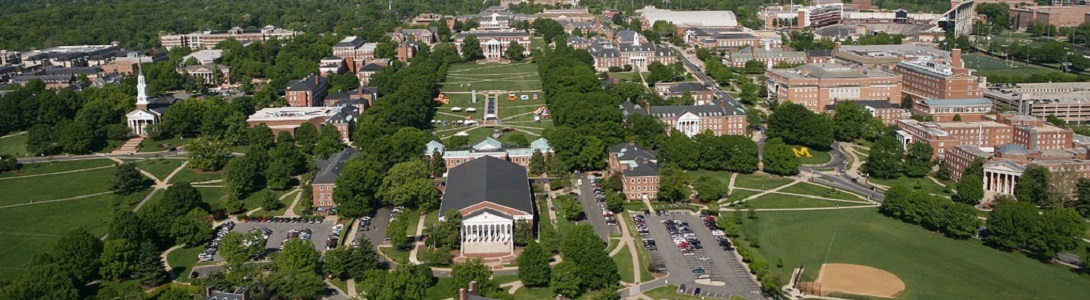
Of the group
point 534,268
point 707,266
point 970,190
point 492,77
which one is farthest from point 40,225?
point 492,77

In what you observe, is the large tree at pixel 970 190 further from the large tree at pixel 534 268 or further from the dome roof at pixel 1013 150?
the large tree at pixel 534 268

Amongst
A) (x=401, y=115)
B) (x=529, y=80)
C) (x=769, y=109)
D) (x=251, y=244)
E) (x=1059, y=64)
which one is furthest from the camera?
(x=1059, y=64)

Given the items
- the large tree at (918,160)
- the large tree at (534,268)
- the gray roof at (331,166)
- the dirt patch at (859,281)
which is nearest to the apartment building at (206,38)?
the gray roof at (331,166)

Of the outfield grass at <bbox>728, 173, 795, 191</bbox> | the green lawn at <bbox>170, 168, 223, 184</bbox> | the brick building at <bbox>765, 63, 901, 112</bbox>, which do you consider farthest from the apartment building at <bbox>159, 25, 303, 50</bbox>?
the outfield grass at <bbox>728, 173, 795, 191</bbox>

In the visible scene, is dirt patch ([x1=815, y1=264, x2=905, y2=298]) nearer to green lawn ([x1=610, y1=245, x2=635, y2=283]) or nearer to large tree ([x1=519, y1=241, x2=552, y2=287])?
green lawn ([x1=610, y1=245, x2=635, y2=283])

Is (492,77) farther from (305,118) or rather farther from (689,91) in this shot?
(305,118)

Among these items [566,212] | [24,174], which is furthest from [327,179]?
[24,174]

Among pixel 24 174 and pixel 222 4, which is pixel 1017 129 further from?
pixel 222 4
